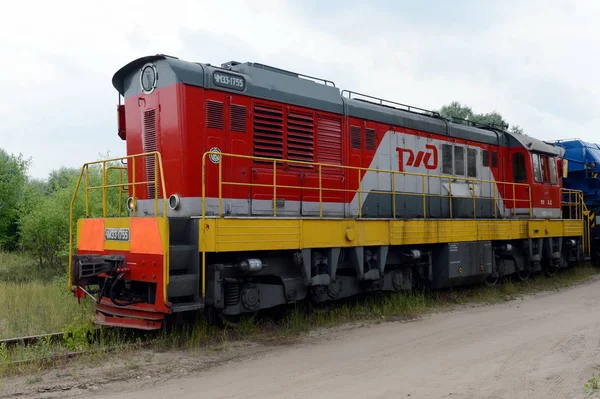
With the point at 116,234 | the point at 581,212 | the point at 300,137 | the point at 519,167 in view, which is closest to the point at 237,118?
the point at 300,137

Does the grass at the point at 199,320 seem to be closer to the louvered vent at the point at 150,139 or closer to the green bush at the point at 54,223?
the louvered vent at the point at 150,139

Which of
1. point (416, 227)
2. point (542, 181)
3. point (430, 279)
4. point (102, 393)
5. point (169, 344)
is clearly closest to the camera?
point (102, 393)

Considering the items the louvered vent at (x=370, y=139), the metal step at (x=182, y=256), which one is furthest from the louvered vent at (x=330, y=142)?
the metal step at (x=182, y=256)

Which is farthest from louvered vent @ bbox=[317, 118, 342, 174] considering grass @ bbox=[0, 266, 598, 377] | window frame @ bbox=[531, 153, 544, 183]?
window frame @ bbox=[531, 153, 544, 183]

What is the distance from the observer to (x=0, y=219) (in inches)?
890

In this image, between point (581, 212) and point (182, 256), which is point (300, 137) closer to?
point (182, 256)

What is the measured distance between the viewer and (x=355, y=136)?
34.2 ft

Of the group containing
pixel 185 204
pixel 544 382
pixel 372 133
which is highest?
pixel 372 133

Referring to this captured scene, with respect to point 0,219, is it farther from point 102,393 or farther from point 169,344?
point 102,393

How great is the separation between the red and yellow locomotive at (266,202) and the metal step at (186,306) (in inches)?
0.6

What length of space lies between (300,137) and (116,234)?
351cm

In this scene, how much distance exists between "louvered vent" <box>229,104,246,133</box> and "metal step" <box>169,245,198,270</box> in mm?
2193

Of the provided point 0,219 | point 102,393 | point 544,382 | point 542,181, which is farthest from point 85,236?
point 0,219

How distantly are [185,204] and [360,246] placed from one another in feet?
10.4
